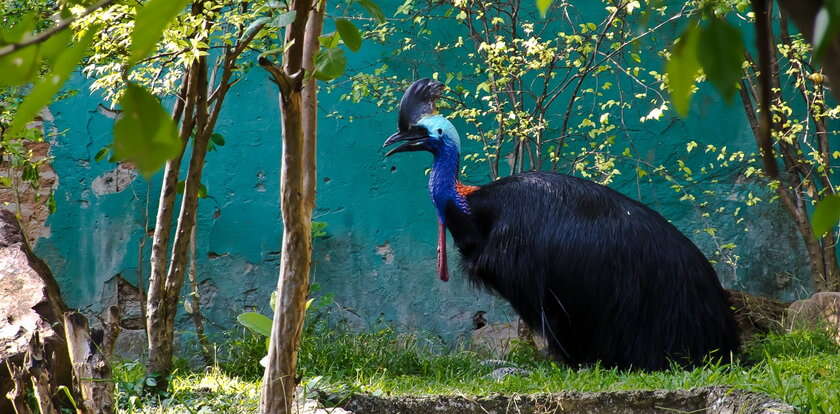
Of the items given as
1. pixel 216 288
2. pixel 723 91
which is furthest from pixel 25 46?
pixel 216 288

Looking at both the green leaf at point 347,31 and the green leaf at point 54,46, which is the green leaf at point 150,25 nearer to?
the green leaf at point 54,46

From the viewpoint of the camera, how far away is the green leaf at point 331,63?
1752 mm

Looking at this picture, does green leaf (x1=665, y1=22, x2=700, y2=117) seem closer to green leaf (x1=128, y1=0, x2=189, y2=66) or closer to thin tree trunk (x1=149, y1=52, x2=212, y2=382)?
green leaf (x1=128, y1=0, x2=189, y2=66)

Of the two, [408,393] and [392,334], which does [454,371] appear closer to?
[392,334]

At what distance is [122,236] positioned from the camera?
6.91 meters

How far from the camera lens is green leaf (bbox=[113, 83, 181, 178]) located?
0.54 m

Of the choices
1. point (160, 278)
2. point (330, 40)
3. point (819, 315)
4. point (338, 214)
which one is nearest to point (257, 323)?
point (330, 40)

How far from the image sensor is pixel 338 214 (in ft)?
22.8

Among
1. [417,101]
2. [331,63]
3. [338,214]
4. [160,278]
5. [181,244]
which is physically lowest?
[160,278]

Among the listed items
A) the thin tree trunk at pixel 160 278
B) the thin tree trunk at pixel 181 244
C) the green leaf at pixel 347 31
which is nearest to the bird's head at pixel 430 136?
the thin tree trunk at pixel 181 244

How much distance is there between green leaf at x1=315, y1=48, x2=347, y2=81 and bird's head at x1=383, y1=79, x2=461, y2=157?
3.44 meters

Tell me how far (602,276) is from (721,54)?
14.2 feet

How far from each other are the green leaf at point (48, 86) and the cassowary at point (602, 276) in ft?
14.1

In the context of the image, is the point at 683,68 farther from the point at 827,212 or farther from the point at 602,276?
the point at 602,276
